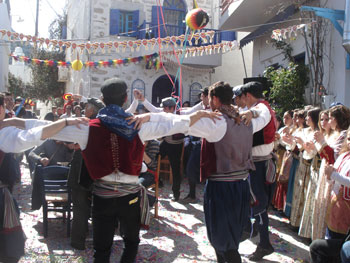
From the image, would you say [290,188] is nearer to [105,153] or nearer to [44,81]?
[105,153]

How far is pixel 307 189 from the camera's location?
4980mm

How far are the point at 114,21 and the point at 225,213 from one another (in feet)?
39.9

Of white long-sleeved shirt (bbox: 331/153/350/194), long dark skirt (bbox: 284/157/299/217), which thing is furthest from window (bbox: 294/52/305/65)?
white long-sleeved shirt (bbox: 331/153/350/194)

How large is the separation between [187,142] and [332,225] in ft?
14.6

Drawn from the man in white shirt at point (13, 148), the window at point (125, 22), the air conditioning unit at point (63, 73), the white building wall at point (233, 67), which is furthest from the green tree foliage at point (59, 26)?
the man in white shirt at point (13, 148)

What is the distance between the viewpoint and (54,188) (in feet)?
15.8

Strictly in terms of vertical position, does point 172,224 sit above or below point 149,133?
below

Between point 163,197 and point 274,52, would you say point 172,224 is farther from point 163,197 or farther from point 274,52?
point 274,52

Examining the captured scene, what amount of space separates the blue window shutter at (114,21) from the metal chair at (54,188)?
10.0m

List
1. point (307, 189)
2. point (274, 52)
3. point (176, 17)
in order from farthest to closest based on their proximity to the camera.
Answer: point (176, 17)
point (274, 52)
point (307, 189)

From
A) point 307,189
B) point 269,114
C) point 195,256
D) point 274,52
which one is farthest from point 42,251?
point 274,52

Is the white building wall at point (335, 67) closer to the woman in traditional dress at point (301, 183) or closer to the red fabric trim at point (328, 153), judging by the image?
the woman in traditional dress at point (301, 183)

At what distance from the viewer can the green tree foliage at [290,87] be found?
342 inches

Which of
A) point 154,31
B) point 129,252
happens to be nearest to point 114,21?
point 154,31
